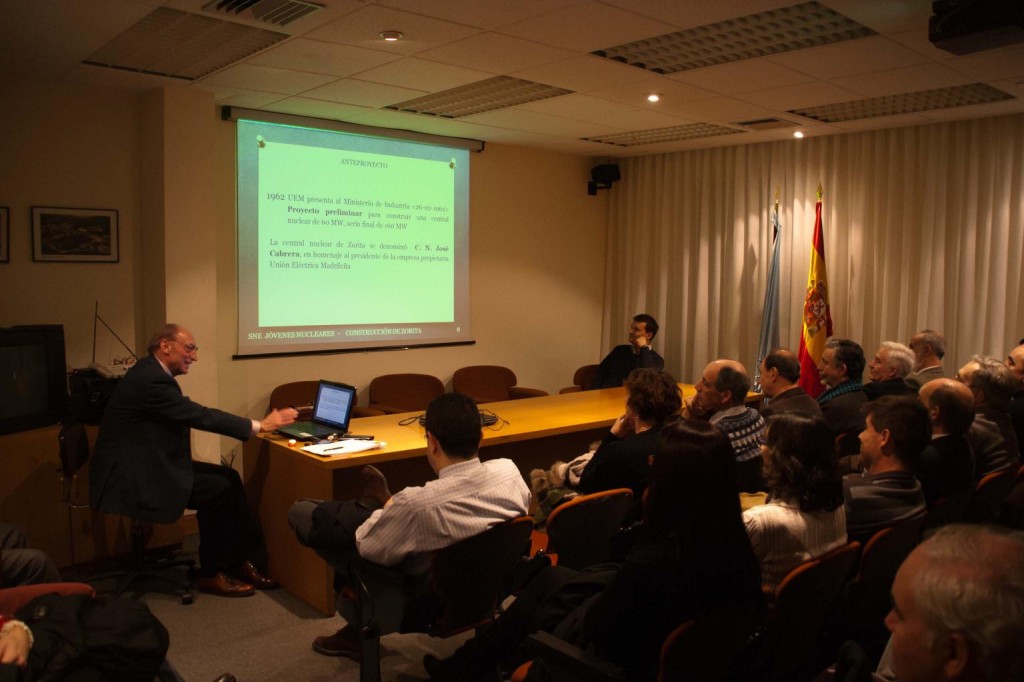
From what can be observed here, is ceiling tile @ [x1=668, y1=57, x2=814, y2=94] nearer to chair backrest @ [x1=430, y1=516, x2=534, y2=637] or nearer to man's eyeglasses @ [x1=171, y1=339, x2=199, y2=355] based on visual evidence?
chair backrest @ [x1=430, y1=516, x2=534, y2=637]

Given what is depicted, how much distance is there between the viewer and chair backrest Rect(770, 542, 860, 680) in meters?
2.16

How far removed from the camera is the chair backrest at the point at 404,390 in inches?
249

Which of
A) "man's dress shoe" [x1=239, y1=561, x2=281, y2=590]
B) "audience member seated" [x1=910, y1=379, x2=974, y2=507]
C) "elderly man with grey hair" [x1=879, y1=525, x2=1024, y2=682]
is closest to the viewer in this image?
"elderly man with grey hair" [x1=879, y1=525, x2=1024, y2=682]

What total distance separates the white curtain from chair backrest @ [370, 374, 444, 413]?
233cm

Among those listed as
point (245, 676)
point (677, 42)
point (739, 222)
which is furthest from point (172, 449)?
point (739, 222)

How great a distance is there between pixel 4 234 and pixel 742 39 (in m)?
4.20

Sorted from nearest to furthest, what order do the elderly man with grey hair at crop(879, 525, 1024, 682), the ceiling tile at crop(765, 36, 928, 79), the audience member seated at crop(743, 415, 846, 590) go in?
the elderly man with grey hair at crop(879, 525, 1024, 682)
the audience member seated at crop(743, 415, 846, 590)
the ceiling tile at crop(765, 36, 928, 79)

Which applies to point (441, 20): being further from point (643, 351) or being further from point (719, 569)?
point (643, 351)

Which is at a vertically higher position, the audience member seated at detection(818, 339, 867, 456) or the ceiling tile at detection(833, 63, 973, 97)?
the ceiling tile at detection(833, 63, 973, 97)

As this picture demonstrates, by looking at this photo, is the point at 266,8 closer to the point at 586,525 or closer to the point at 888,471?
the point at 586,525

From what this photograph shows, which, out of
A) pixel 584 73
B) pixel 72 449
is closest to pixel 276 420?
pixel 72 449

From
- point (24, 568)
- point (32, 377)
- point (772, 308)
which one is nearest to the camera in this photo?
point (24, 568)

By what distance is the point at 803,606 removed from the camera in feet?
7.30

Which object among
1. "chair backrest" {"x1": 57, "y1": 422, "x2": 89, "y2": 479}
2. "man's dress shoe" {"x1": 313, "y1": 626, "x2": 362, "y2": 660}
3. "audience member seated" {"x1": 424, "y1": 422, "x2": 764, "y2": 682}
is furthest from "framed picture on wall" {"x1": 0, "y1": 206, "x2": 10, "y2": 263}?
"audience member seated" {"x1": 424, "y1": 422, "x2": 764, "y2": 682}
